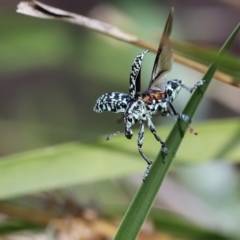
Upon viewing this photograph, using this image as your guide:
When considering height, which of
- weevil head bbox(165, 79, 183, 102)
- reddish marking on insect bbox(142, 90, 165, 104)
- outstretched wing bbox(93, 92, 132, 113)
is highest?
weevil head bbox(165, 79, 183, 102)

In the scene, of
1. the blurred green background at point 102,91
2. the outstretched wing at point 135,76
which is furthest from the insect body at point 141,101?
the blurred green background at point 102,91

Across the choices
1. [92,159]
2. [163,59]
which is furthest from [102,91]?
[163,59]

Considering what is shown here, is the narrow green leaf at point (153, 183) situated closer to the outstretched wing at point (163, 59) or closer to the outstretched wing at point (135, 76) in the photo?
the outstretched wing at point (163, 59)

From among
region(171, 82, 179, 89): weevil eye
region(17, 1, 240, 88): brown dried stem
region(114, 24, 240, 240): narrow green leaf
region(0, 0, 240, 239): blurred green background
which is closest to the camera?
region(114, 24, 240, 240): narrow green leaf

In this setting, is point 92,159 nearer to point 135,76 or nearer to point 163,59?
point 135,76

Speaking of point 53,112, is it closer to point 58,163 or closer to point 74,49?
point 74,49

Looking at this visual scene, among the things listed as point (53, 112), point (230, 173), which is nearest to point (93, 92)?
point (53, 112)

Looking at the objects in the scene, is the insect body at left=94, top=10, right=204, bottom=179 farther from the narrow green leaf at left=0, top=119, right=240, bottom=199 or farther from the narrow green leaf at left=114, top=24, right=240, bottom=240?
the narrow green leaf at left=114, top=24, right=240, bottom=240

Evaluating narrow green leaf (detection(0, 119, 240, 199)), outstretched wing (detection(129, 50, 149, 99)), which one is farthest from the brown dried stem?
narrow green leaf (detection(0, 119, 240, 199))
